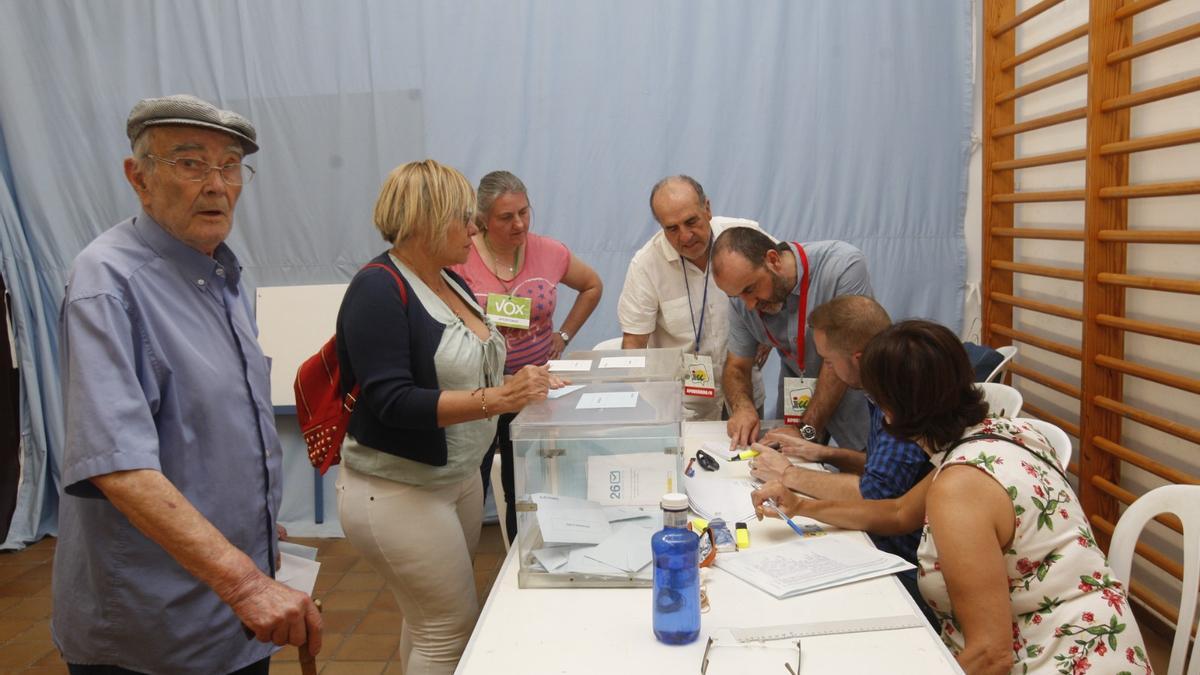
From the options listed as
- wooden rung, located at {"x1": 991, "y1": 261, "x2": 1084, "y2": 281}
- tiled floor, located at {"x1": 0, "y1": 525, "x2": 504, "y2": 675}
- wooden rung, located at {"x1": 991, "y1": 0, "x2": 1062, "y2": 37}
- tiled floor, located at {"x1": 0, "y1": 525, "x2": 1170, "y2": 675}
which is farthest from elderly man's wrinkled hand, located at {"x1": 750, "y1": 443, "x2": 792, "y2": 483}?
wooden rung, located at {"x1": 991, "y1": 0, "x2": 1062, "y2": 37}

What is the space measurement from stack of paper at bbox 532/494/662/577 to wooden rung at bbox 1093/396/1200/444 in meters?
1.68

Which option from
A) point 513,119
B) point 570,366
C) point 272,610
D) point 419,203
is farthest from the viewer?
point 513,119

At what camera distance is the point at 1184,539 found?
1692mm

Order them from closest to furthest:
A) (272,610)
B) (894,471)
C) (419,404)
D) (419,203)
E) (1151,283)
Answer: (272,610)
(419,404)
(419,203)
(894,471)
(1151,283)

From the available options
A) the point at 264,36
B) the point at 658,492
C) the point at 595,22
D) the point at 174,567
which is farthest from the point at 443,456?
the point at 264,36

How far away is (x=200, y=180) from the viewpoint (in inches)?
55.1

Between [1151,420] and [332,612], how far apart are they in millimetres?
2901

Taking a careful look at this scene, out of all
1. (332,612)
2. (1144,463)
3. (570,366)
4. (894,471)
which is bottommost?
(332,612)

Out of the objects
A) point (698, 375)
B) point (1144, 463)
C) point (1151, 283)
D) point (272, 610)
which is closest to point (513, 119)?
point (698, 375)

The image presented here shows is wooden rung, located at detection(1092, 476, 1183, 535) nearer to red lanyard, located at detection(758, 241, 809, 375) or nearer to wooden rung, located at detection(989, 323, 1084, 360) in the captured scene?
wooden rung, located at detection(989, 323, 1084, 360)

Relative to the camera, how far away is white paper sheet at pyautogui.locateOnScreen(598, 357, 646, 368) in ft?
7.93

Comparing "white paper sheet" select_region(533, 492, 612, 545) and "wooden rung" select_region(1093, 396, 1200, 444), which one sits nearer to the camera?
"white paper sheet" select_region(533, 492, 612, 545)

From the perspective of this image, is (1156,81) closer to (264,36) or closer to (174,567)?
(174,567)

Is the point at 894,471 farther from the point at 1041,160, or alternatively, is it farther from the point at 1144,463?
the point at 1041,160
